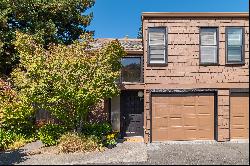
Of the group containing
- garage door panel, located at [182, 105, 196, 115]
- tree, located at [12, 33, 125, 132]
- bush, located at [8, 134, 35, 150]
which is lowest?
bush, located at [8, 134, 35, 150]

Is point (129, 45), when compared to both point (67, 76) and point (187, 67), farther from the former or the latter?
point (67, 76)

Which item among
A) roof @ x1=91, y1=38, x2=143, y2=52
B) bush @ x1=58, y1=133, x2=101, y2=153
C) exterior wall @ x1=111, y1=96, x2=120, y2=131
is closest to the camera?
bush @ x1=58, y1=133, x2=101, y2=153

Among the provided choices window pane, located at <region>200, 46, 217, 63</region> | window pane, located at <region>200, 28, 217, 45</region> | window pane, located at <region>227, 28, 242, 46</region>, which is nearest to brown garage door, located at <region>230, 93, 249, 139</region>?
window pane, located at <region>200, 46, 217, 63</region>

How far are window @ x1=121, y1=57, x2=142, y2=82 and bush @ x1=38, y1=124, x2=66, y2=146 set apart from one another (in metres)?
4.36

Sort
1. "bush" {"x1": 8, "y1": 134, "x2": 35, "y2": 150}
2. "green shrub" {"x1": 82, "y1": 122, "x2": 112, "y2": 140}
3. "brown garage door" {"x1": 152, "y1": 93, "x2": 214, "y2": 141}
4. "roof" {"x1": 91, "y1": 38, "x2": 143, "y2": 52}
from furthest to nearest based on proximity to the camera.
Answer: "roof" {"x1": 91, "y1": 38, "x2": 143, "y2": 52}
"brown garage door" {"x1": 152, "y1": 93, "x2": 214, "y2": 141}
"green shrub" {"x1": 82, "y1": 122, "x2": 112, "y2": 140}
"bush" {"x1": 8, "y1": 134, "x2": 35, "y2": 150}

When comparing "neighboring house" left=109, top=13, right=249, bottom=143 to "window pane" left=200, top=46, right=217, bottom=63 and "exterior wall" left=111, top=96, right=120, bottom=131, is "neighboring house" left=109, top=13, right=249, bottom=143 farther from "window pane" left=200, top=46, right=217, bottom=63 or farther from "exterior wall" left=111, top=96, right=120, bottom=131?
"exterior wall" left=111, top=96, right=120, bottom=131

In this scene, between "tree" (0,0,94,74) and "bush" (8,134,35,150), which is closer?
"bush" (8,134,35,150)

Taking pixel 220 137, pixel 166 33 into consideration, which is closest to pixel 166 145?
pixel 220 137

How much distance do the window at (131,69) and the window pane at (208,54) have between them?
11.2 feet

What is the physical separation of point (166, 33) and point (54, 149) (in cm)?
804

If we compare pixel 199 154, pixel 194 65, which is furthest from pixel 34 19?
pixel 199 154

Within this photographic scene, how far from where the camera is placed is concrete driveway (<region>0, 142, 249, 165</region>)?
12242 mm

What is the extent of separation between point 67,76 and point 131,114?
578cm

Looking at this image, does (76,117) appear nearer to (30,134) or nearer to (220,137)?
(30,134)
